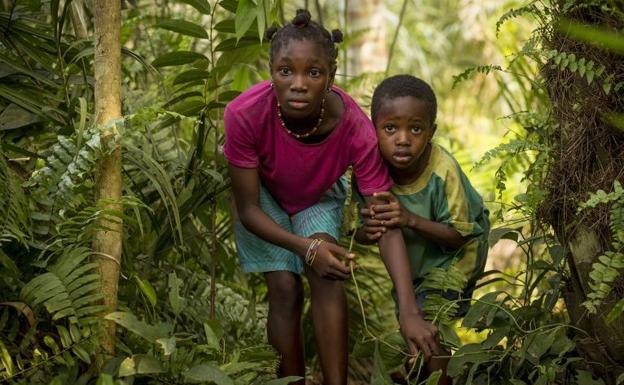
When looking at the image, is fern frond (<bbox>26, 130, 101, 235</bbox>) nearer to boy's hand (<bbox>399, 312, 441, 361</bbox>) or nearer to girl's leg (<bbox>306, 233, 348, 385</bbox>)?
girl's leg (<bbox>306, 233, 348, 385</bbox>)

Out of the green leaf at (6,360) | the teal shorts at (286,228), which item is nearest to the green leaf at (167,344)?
the green leaf at (6,360)

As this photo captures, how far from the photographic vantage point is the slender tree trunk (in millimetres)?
3064

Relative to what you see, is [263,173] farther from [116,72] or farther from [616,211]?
[616,211]

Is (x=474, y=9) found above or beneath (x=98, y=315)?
above

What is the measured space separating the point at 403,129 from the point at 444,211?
0.34 m

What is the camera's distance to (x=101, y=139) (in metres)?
3.01

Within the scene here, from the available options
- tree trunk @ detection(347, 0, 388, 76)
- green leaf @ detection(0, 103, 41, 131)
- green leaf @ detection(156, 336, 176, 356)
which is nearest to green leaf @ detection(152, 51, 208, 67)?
green leaf @ detection(0, 103, 41, 131)

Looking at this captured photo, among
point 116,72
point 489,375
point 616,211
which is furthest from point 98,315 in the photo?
point 616,211

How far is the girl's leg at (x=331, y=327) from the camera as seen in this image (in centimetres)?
341

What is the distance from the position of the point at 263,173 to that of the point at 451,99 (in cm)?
860

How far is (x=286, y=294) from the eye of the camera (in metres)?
3.56

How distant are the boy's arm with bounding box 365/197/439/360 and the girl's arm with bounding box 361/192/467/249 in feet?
0.11

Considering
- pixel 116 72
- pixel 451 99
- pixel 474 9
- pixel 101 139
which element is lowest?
pixel 101 139

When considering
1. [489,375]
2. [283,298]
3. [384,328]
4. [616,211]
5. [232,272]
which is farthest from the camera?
[384,328]
